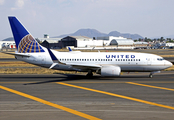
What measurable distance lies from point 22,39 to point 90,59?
1052 cm

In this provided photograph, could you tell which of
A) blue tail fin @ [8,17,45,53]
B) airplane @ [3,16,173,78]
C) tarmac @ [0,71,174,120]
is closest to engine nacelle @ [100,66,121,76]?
airplane @ [3,16,173,78]

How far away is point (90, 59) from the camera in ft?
102

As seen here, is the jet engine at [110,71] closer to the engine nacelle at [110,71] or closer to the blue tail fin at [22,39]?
the engine nacelle at [110,71]

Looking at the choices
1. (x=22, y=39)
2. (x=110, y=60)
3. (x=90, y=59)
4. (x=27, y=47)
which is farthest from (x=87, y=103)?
(x=22, y=39)

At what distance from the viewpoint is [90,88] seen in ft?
75.8

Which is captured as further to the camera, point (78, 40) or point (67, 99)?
point (78, 40)

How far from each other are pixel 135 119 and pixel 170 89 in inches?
417

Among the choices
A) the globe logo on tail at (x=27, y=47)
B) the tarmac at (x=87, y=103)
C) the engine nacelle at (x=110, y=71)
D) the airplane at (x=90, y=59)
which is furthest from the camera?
the globe logo on tail at (x=27, y=47)

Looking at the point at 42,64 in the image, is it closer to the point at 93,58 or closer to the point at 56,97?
the point at 93,58

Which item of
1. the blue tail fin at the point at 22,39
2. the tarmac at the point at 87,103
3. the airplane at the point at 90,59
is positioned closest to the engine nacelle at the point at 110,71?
the airplane at the point at 90,59

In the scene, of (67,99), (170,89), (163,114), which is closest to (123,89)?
(170,89)

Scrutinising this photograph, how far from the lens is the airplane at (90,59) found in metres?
30.0

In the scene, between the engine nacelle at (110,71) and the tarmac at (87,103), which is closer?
the tarmac at (87,103)

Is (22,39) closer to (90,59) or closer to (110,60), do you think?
(90,59)
